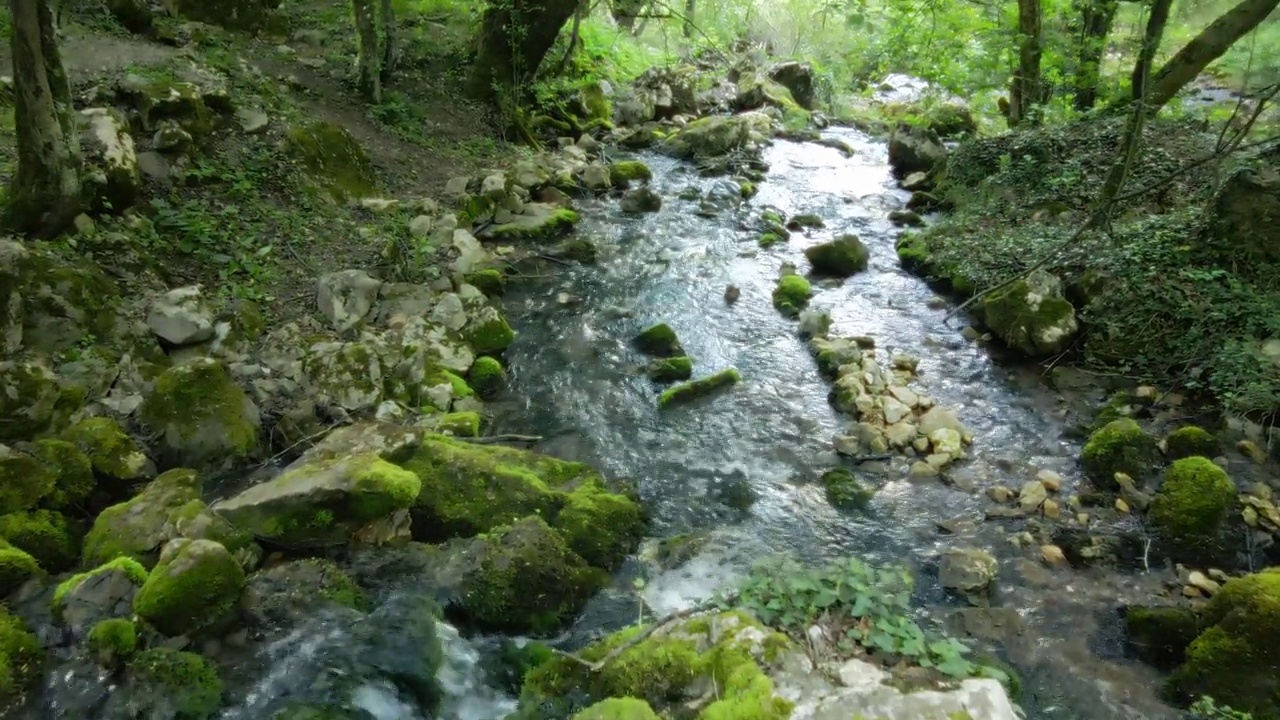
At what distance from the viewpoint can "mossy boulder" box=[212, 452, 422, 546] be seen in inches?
183

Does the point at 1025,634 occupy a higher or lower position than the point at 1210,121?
lower

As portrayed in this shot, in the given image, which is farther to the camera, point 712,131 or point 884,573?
point 712,131

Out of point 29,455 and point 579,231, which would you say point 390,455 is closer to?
point 29,455

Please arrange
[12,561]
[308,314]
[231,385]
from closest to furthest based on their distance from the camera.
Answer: [12,561] → [231,385] → [308,314]

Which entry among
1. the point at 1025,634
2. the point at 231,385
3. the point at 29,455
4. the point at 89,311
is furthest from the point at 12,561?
the point at 1025,634

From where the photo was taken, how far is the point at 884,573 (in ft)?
15.4

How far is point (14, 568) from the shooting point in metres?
4.05

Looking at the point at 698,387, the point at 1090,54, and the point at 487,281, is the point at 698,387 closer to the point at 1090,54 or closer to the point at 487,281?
the point at 487,281

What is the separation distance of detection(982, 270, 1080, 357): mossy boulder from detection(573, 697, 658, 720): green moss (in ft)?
21.1

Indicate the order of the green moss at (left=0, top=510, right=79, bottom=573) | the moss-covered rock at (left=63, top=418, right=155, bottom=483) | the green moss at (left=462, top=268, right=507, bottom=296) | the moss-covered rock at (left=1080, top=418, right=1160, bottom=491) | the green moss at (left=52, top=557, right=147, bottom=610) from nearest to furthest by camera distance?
1. the green moss at (left=52, top=557, right=147, bottom=610)
2. the green moss at (left=0, top=510, right=79, bottom=573)
3. the moss-covered rock at (left=63, top=418, right=155, bottom=483)
4. the moss-covered rock at (left=1080, top=418, right=1160, bottom=491)
5. the green moss at (left=462, top=268, right=507, bottom=296)

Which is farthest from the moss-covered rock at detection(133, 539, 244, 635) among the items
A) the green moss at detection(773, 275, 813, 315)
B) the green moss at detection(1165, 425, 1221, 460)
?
the green moss at detection(1165, 425, 1221, 460)

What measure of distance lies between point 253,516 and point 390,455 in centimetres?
101

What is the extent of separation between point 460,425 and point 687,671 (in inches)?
143

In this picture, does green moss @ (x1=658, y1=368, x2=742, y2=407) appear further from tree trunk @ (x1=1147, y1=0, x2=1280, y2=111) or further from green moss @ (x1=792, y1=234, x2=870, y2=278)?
tree trunk @ (x1=1147, y1=0, x2=1280, y2=111)
